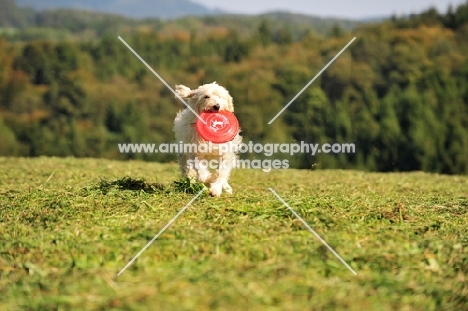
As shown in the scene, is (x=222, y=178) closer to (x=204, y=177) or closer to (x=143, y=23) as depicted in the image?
(x=204, y=177)

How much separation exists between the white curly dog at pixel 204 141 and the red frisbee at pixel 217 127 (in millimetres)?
114

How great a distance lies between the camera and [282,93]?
6712cm

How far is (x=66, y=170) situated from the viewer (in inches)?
585

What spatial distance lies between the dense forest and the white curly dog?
2379 centimetres

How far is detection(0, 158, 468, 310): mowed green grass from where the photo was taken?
501cm

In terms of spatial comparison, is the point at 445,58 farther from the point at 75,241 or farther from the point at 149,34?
the point at 75,241

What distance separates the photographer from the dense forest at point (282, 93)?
48656mm

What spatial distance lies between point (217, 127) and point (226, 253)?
13.6ft

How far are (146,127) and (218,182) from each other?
51.9 m

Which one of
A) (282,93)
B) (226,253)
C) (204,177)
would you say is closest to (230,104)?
(204,177)

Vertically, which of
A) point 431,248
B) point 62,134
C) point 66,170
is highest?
point 431,248

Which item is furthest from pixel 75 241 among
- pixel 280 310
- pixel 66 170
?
pixel 66 170

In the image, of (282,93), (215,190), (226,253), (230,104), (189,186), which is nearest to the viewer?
(226,253)

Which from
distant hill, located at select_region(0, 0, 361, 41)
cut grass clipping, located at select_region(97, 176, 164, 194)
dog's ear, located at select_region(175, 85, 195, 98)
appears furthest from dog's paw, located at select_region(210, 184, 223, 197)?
distant hill, located at select_region(0, 0, 361, 41)
